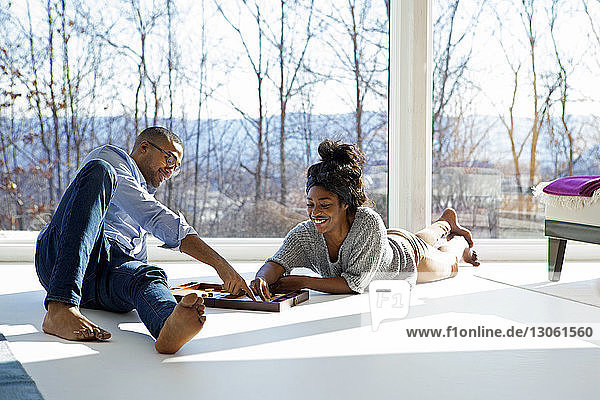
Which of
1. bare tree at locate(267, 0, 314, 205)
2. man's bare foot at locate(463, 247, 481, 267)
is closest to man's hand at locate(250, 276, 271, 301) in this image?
man's bare foot at locate(463, 247, 481, 267)

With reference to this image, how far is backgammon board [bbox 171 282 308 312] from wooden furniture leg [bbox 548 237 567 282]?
1.39 m

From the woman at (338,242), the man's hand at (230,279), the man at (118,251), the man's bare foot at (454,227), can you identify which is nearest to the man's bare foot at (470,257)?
the man's bare foot at (454,227)

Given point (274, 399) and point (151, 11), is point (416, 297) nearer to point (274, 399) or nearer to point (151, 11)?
point (274, 399)

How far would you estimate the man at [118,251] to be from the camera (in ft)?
6.70

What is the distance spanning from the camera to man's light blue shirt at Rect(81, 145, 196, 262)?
229 centimetres

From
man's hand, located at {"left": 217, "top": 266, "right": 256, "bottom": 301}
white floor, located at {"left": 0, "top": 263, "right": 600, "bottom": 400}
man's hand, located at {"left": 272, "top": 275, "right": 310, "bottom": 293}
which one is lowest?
white floor, located at {"left": 0, "top": 263, "right": 600, "bottom": 400}

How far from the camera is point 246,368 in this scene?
1.87 m

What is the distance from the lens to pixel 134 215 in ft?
7.82

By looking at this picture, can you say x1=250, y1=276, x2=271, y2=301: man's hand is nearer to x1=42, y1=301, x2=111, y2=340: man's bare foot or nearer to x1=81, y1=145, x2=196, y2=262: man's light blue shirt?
x1=81, y1=145, x2=196, y2=262: man's light blue shirt

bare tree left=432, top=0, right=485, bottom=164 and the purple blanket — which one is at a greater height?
bare tree left=432, top=0, right=485, bottom=164

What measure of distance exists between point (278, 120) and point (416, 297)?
6.36 feet

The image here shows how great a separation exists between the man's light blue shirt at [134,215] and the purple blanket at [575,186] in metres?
1.91

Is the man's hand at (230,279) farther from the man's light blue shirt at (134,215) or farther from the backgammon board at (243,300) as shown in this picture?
the backgammon board at (243,300)

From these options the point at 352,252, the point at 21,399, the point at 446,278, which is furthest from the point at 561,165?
the point at 21,399
